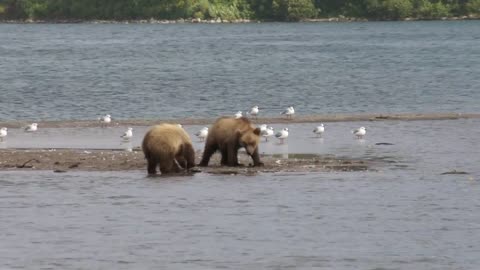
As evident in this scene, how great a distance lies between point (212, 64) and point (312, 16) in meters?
85.2

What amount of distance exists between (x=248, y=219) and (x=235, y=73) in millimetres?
45831

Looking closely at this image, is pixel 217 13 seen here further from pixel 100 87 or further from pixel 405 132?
pixel 405 132

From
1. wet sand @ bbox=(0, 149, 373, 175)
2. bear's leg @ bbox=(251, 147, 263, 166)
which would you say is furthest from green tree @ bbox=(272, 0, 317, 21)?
bear's leg @ bbox=(251, 147, 263, 166)

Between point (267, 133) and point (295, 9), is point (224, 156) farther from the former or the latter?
point (295, 9)

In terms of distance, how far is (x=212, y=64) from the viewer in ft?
240

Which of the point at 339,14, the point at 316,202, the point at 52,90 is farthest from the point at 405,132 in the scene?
the point at 339,14

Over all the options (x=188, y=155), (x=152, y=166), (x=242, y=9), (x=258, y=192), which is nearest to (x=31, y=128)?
(x=188, y=155)

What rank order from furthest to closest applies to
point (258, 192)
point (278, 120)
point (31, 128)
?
point (278, 120) < point (31, 128) < point (258, 192)

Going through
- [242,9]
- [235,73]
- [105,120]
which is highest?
[105,120]

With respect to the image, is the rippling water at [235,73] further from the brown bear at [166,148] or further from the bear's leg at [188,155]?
the brown bear at [166,148]

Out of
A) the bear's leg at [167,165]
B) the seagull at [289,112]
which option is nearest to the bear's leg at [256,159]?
the bear's leg at [167,165]

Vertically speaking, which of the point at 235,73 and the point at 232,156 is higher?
the point at 232,156

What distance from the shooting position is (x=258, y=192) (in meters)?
21.1

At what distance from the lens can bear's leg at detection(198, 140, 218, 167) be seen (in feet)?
76.8
